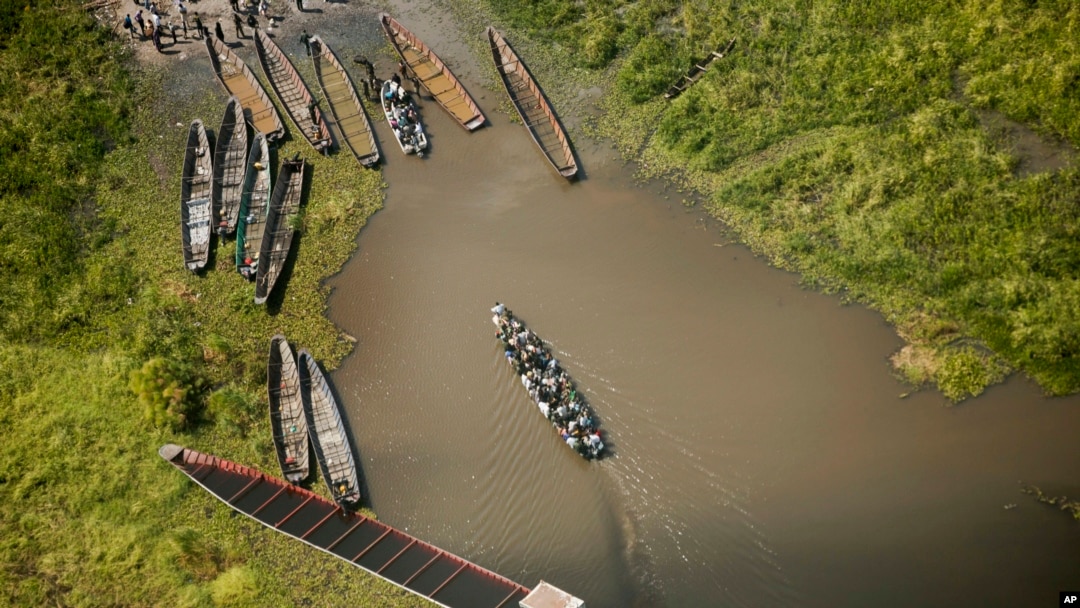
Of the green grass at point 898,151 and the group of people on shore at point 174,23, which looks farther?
the group of people on shore at point 174,23

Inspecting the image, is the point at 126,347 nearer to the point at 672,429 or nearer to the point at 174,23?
the point at 672,429

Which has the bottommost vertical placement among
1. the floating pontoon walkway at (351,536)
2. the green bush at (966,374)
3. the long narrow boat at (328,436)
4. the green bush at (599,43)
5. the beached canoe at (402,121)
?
the floating pontoon walkway at (351,536)

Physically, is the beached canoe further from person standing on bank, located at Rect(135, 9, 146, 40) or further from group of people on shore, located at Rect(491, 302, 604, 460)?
person standing on bank, located at Rect(135, 9, 146, 40)

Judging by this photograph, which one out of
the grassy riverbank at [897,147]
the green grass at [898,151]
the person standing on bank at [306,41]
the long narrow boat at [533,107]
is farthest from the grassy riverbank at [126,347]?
the green grass at [898,151]

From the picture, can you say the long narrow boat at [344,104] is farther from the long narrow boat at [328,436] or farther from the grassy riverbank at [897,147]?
the long narrow boat at [328,436]

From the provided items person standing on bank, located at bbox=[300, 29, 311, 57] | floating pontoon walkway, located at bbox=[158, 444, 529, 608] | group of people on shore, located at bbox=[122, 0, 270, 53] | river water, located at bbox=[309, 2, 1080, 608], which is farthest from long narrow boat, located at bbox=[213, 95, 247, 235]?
floating pontoon walkway, located at bbox=[158, 444, 529, 608]

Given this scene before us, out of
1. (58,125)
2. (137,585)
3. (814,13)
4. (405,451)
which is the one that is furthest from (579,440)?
(58,125)

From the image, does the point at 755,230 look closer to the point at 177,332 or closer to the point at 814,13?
the point at 814,13
